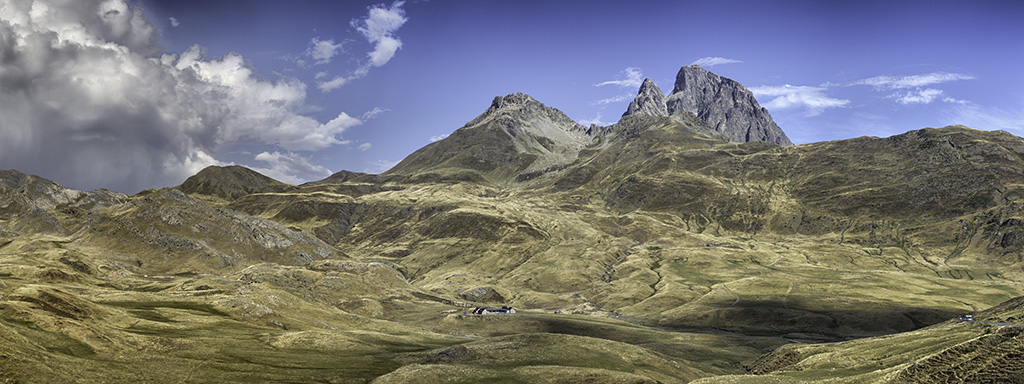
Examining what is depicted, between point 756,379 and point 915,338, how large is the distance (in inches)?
1470

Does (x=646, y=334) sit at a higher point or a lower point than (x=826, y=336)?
higher

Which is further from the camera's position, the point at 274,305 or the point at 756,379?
the point at 274,305

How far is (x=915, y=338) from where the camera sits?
89500 mm

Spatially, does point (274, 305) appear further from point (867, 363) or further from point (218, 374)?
point (867, 363)

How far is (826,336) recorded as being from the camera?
511 feet

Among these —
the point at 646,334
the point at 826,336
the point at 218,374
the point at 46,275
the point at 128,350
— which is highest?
the point at 46,275

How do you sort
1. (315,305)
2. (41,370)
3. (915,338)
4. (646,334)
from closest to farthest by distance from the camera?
1. (41,370)
2. (915,338)
3. (315,305)
4. (646,334)

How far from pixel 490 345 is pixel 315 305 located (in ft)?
217

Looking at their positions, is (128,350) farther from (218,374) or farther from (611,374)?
(611,374)

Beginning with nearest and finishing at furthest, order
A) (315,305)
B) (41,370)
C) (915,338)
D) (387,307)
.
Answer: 1. (41,370)
2. (915,338)
3. (315,305)
4. (387,307)

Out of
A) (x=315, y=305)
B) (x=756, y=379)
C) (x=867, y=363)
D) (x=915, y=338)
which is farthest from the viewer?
(x=315, y=305)

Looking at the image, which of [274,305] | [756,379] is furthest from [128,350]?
[756,379]

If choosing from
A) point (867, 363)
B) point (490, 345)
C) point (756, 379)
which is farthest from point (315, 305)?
point (867, 363)

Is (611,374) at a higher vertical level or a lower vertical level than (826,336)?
higher
